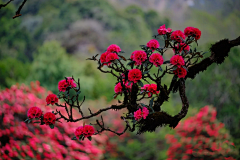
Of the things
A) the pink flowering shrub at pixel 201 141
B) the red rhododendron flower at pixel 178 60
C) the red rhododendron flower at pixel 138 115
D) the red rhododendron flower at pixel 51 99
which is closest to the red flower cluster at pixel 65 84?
the red rhododendron flower at pixel 51 99

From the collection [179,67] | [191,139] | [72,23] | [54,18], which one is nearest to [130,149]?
[191,139]

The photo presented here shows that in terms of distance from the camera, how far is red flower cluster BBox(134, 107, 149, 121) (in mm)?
915

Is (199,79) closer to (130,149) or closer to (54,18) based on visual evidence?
(130,149)

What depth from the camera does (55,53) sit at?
5.86 m

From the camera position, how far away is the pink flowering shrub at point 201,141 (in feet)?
9.72

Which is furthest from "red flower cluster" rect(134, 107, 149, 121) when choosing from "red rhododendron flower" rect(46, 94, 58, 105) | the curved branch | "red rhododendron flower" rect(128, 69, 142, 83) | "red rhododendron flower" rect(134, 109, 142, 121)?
"red rhododendron flower" rect(46, 94, 58, 105)

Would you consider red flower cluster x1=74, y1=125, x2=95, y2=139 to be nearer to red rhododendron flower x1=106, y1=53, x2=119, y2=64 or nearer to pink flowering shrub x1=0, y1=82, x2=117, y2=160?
red rhododendron flower x1=106, y1=53, x2=119, y2=64

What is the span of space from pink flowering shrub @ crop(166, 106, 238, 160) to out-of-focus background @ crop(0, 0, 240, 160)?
0.30 feet

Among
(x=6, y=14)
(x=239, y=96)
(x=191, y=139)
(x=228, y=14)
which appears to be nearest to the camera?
(x=191, y=139)

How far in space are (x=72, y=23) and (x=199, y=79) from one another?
24.0 ft

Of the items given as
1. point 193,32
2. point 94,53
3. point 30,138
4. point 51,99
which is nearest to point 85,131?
point 51,99

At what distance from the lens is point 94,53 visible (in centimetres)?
986

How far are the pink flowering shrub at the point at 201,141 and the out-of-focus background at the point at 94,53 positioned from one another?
0.09 meters

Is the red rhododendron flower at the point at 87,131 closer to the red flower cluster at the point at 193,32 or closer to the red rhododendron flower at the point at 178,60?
the red rhododendron flower at the point at 178,60
